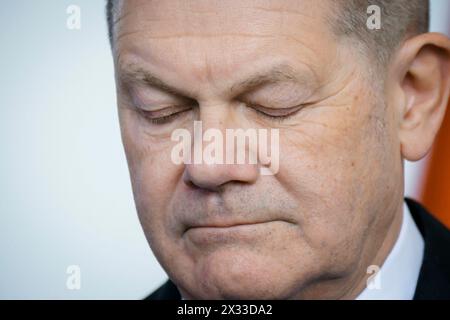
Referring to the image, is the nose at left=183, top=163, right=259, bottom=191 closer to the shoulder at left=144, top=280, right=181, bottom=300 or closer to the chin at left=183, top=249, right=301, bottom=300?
the chin at left=183, top=249, right=301, bottom=300

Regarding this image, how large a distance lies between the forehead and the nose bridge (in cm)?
8

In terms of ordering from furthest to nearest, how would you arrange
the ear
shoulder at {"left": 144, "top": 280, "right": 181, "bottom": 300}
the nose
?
shoulder at {"left": 144, "top": 280, "right": 181, "bottom": 300}
the ear
the nose

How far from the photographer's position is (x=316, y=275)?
1755 mm

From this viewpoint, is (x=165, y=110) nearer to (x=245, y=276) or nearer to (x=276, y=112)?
Result: (x=276, y=112)

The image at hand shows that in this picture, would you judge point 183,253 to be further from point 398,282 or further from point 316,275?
point 398,282

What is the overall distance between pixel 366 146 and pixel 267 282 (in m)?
0.41

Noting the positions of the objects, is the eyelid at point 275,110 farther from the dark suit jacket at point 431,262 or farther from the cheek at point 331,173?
the dark suit jacket at point 431,262

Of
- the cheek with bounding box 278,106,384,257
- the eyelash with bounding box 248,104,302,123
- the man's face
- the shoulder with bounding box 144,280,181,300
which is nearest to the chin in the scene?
the man's face

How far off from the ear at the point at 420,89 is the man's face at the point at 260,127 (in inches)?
4.5

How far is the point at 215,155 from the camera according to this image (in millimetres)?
1634

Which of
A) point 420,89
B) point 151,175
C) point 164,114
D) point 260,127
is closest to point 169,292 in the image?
point 151,175

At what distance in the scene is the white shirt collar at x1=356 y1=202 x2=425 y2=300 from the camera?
198 cm

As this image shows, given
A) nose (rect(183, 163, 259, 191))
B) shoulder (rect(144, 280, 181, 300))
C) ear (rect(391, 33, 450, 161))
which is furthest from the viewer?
shoulder (rect(144, 280, 181, 300))
